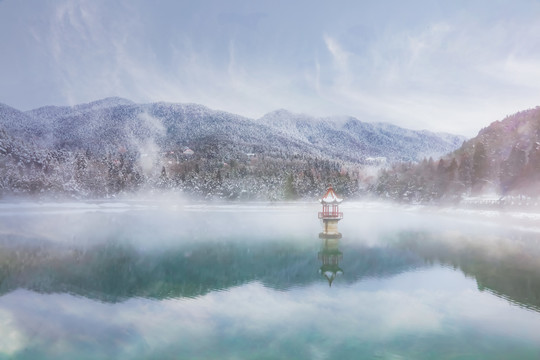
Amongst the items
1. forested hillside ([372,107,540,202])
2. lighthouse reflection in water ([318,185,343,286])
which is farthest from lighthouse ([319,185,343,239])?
forested hillside ([372,107,540,202])

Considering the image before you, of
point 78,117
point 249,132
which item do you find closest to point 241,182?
point 78,117

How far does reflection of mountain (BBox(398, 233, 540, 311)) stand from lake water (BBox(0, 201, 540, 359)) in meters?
0.09

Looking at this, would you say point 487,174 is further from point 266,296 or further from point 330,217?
point 266,296

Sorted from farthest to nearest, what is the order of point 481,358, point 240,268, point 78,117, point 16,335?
point 78,117 → point 240,268 → point 16,335 → point 481,358

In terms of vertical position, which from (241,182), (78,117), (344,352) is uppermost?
(78,117)

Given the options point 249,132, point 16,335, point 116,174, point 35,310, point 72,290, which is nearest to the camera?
point 16,335

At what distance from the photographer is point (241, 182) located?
8381 cm

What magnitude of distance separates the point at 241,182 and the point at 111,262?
2315 inches

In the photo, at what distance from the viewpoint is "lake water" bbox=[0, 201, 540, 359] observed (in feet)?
43.5

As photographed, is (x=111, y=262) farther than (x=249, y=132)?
No

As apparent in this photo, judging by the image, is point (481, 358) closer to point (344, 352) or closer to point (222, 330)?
point (344, 352)

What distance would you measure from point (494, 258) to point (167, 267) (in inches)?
855

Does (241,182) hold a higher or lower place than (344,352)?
higher

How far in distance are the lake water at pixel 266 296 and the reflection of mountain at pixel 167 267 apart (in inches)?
4.2
